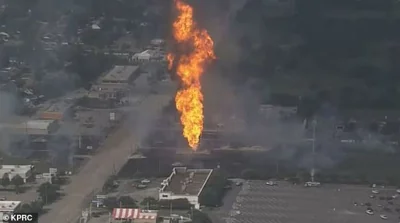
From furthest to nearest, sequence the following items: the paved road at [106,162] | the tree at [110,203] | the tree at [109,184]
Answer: the tree at [109,184]
the paved road at [106,162]
the tree at [110,203]

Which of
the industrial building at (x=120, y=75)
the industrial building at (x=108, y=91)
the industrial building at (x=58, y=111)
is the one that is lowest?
the industrial building at (x=58, y=111)

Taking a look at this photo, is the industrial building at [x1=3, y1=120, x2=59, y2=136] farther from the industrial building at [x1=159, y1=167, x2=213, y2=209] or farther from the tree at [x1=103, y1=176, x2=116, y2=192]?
the industrial building at [x1=159, y1=167, x2=213, y2=209]

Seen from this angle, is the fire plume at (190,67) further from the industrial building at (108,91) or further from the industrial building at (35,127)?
the industrial building at (108,91)

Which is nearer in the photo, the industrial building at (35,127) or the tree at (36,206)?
the tree at (36,206)

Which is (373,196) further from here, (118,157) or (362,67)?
(362,67)

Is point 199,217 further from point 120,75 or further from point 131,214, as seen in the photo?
point 120,75

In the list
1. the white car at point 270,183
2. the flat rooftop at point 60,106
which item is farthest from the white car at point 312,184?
the flat rooftop at point 60,106

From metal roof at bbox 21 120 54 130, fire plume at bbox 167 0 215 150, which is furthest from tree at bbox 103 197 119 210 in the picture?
metal roof at bbox 21 120 54 130

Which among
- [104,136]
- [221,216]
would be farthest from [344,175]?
[104,136]
